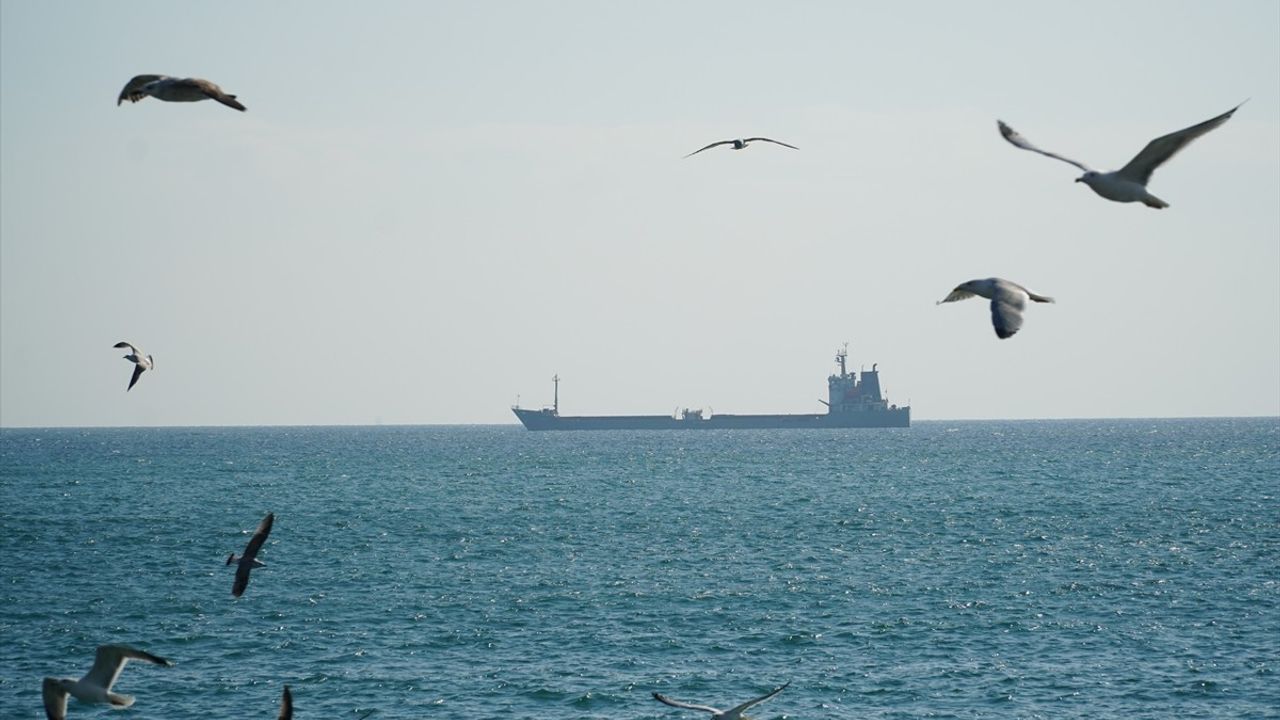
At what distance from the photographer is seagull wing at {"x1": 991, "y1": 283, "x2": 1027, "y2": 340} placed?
10.1m

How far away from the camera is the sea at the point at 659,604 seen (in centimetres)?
2980

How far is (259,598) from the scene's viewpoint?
4434 cm

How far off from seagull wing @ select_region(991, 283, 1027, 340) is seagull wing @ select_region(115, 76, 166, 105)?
7.78 metres

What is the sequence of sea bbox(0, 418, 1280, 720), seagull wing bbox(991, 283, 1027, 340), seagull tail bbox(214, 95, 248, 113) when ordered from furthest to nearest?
1. sea bbox(0, 418, 1280, 720)
2. seagull tail bbox(214, 95, 248, 113)
3. seagull wing bbox(991, 283, 1027, 340)

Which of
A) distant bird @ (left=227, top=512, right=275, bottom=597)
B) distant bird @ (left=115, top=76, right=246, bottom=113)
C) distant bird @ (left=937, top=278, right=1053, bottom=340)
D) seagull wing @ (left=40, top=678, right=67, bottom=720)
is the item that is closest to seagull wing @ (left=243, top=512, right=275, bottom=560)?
distant bird @ (left=227, top=512, right=275, bottom=597)

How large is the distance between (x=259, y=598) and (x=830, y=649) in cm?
2024

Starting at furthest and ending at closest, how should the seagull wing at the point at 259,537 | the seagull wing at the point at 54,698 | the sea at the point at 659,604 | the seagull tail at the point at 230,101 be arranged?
the sea at the point at 659,604 < the seagull wing at the point at 259,537 < the seagull wing at the point at 54,698 < the seagull tail at the point at 230,101

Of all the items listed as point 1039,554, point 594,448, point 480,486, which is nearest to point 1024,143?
point 1039,554

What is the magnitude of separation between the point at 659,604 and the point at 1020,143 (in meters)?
31.4

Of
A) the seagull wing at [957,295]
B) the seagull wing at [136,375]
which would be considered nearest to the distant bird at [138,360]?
the seagull wing at [136,375]

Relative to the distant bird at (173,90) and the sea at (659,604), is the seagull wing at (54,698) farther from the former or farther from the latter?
the sea at (659,604)

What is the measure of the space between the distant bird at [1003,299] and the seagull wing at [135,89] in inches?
306

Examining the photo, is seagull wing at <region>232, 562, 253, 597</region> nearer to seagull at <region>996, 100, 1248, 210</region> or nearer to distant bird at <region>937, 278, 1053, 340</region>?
distant bird at <region>937, 278, 1053, 340</region>

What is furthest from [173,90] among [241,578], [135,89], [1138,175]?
[1138,175]
